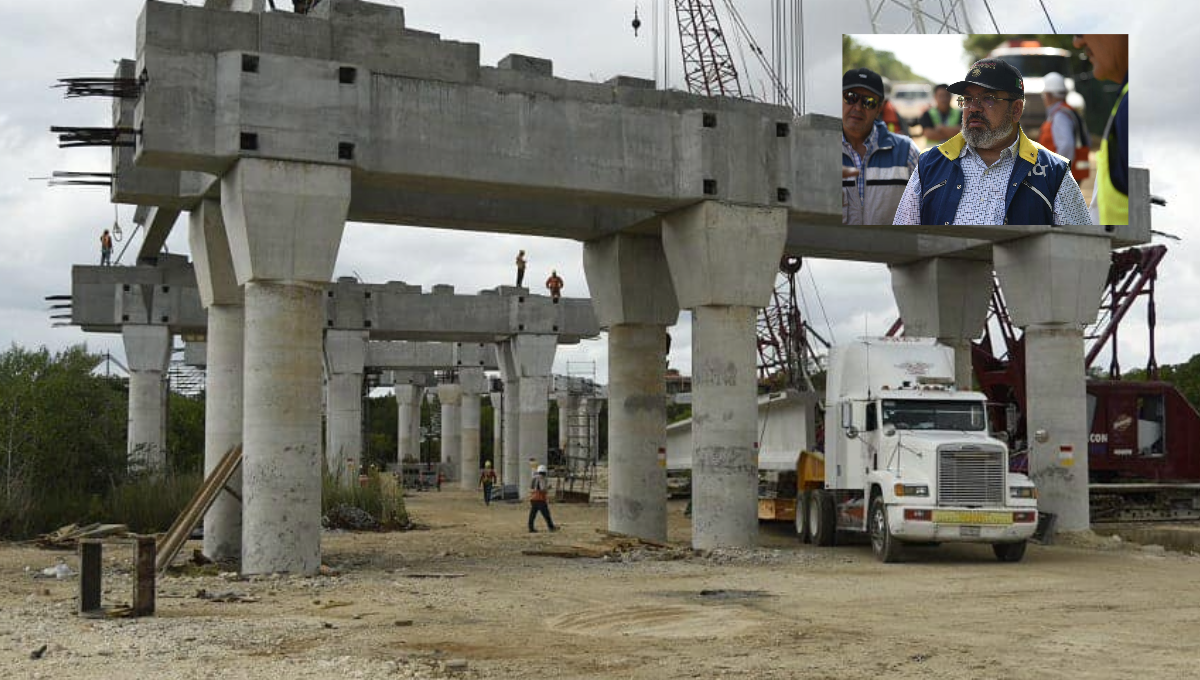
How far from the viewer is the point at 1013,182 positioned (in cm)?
2944

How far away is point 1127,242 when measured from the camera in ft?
97.4

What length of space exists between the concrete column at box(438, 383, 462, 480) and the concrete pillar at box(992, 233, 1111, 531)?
51448 mm

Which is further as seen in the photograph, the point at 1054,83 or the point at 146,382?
the point at 146,382

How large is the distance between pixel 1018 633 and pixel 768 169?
491 inches

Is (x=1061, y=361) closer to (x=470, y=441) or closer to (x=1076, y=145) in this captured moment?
(x=1076, y=145)

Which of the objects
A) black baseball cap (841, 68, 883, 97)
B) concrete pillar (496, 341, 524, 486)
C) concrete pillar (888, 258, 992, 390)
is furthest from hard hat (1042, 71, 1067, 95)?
concrete pillar (496, 341, 524, 486)

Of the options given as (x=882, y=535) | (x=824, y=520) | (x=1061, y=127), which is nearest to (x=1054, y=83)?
(x=1061, y=127)

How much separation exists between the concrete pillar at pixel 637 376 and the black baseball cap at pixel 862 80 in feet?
23.3

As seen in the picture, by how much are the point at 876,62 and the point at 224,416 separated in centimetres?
1780

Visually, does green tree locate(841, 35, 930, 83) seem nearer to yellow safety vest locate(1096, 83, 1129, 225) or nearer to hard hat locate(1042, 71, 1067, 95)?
hard hat locate(1042, 71, 1067, 95)

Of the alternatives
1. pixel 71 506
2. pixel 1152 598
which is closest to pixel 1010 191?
pixel 1152 598

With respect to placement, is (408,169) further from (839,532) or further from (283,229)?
(839,532)

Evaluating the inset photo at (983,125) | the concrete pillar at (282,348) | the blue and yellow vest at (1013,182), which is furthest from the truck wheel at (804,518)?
the concrete pillar at (282,348)

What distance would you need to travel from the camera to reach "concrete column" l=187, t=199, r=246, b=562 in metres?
23.7
